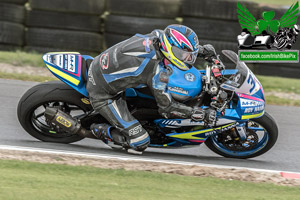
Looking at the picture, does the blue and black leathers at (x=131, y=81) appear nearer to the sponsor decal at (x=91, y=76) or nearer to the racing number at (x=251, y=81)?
the sponsor decal at (x=91, y=76)

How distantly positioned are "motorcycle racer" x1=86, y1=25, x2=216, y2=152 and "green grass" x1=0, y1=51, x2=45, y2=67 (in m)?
4.91

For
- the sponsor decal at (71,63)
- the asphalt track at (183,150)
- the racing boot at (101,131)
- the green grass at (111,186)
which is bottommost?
the green grass at (111,186)

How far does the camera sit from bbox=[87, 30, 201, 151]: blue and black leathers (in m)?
5.22

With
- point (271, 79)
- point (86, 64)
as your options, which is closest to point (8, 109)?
point (86, 64)

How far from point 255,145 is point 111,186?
2197 mm

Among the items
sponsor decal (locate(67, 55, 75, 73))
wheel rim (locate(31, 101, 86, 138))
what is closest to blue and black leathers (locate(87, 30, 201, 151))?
sponsor decal (locate(67, 55, 75, 73))

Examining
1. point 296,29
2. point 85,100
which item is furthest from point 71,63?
point 296,29

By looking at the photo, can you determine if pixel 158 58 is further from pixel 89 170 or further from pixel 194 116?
pixel 89 170

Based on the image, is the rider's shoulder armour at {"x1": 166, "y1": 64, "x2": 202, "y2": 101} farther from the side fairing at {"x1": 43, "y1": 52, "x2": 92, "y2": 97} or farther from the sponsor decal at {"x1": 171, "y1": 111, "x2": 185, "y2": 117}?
the side fairing at {"x1": 43, "y1": 52, "x2": 92, "y2": 97}

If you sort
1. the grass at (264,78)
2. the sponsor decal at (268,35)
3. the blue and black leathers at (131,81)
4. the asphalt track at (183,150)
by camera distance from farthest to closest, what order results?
the sponsor decal at (268,35), the grass at (264,78), the asphalt track at (183,150), the blue and black leathers at (131,81)

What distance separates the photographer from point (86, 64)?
230 inches

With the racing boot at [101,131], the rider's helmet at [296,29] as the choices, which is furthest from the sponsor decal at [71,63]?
the rider's helmet at [296,29]

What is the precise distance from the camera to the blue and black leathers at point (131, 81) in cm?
522

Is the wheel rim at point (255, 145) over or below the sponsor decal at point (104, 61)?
below
